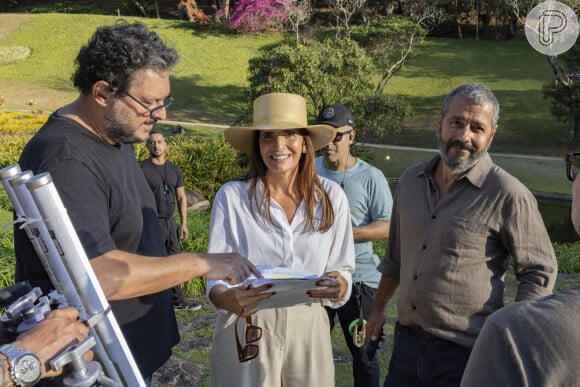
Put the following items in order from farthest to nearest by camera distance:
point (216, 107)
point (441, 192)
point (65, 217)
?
point (216, 107) → point (441, 192) → point (65, 217)

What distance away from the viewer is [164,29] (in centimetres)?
3391

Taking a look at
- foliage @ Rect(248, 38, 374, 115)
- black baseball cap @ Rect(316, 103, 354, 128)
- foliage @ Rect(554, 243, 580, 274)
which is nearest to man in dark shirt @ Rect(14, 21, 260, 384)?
black baseball cap @ Rect(316, 103, 354, 128)

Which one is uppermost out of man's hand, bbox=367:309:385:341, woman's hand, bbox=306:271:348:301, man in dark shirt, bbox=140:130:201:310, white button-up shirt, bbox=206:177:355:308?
white button-up shirt, bbox=206:177:355:308

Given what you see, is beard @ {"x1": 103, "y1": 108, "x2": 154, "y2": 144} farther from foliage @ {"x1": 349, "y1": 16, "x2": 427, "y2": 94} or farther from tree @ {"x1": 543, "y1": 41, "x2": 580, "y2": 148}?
tree @ {"x1": 543, "y1": 41, "x2": 580, "y2": 148}

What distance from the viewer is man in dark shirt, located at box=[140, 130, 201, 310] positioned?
6.58 meters

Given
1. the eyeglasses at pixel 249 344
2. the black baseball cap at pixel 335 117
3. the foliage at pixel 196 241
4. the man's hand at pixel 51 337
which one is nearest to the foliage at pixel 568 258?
the foliage at pixel 196 241

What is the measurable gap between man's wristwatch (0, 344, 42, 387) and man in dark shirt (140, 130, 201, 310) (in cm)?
479

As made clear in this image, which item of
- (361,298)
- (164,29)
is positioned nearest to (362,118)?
(361,298)

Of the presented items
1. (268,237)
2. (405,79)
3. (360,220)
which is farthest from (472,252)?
(405,79)

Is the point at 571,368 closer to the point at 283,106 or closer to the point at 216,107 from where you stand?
the point at 283,106

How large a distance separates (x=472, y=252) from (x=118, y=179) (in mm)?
1512

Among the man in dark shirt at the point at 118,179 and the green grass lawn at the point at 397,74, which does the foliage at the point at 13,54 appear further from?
the man in dark shirt at the point at 118,179

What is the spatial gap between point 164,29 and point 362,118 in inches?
815

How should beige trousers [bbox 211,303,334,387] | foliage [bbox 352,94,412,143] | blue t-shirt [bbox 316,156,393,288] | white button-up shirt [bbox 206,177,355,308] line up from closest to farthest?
beige trousers [bbox 211,303,334,387]
white button-up shirt [bbox 206,177,355,308]
blue t-shirt [bbox 316,156,393,288]
foliage [bbox 352,94,412,143]
